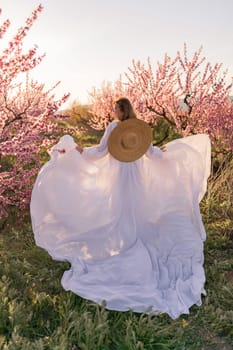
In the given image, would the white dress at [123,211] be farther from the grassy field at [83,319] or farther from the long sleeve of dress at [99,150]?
the grassy field at [83,319]

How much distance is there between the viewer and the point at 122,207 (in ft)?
18.8

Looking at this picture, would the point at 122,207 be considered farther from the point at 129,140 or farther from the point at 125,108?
the point at 125,108

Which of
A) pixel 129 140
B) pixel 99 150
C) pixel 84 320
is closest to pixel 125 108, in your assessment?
pixel 129 140

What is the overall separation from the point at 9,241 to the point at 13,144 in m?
1.75

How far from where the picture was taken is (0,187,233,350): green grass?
4027mm

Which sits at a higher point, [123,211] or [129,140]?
[129,140]

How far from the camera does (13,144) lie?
223 inches

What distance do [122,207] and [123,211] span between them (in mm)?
52

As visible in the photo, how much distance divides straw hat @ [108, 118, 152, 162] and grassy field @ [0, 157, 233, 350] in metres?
1.46

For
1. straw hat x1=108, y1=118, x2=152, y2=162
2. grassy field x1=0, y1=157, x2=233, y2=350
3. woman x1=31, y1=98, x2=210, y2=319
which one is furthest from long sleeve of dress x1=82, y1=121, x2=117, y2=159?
grassy field x1=0, y1=157, x2=233, y2=350

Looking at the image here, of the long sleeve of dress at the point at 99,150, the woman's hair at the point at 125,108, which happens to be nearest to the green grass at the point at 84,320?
the long sleeve of dress at the point at 99,150

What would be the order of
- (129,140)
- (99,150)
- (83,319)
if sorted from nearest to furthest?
(83,319)
(129,140)
(99,150)

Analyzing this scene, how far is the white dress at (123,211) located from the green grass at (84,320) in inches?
11.1

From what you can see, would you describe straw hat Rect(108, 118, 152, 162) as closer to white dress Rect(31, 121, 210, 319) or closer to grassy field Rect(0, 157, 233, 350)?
white dress Rect(31, 121, 210, 319)
